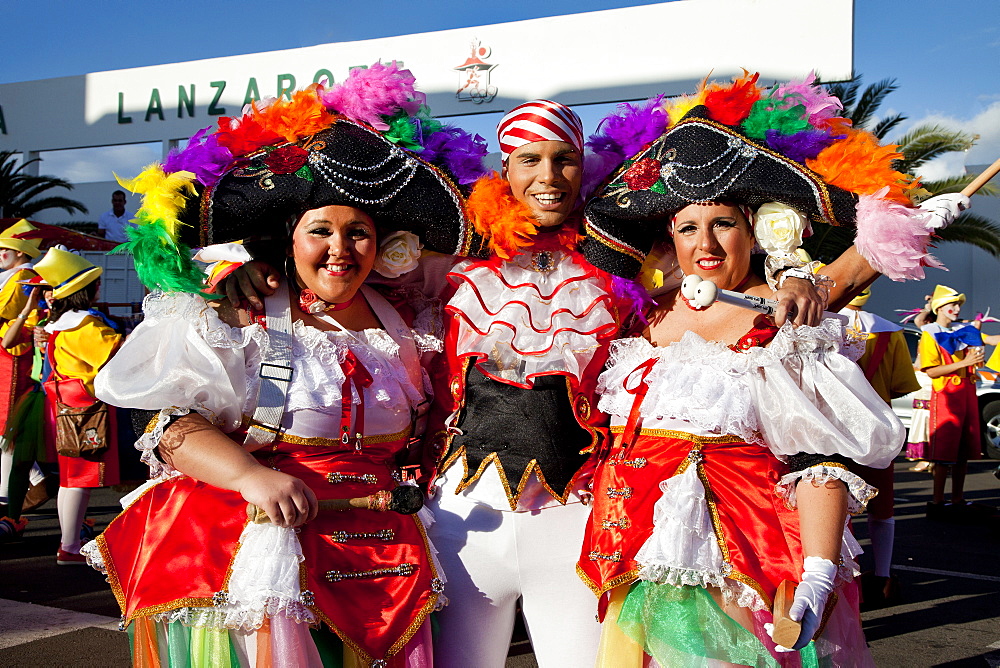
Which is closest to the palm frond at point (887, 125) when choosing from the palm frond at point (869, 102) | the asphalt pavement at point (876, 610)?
the palm frond at point (869, 102)

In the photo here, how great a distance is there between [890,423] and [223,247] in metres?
1.82

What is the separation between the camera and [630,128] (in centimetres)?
262

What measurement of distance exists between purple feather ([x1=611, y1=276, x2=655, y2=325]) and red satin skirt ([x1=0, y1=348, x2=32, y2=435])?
567 centimetres

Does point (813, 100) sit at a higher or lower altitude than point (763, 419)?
higher

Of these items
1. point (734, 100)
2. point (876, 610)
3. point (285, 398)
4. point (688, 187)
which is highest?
point (734, 100)

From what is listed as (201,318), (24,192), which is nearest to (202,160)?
(201,318)

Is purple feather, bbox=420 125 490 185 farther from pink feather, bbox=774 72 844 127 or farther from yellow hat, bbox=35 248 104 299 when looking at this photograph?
yellow hat, bbox=35 248 104 299

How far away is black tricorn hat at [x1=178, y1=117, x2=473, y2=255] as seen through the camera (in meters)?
2.29

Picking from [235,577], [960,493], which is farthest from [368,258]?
[960,493]

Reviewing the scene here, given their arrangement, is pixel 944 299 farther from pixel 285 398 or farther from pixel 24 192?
pixel 24 192

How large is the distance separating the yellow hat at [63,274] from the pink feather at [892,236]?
16.9 ft

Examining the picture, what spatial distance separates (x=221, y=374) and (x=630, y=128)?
1402 mm

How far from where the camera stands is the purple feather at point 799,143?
2.30 meters

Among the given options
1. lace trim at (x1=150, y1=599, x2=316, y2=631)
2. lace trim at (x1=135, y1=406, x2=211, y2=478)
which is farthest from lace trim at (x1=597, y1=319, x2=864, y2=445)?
lace trim at (x1=135, y1=406, x2=211, y2=478)
